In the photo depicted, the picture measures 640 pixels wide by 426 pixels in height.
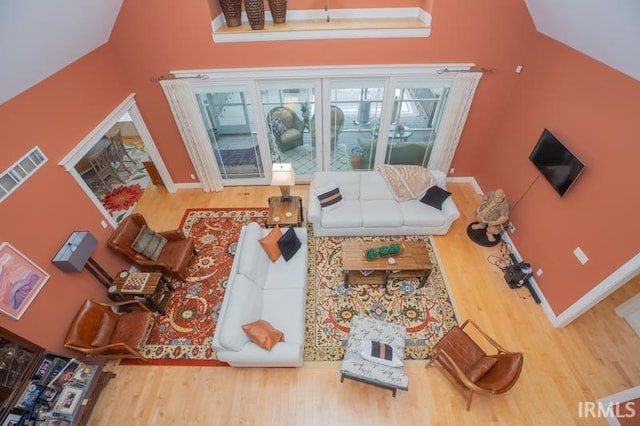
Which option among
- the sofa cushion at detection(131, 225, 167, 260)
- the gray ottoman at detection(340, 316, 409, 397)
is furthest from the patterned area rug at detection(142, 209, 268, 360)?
the gray ottoman at detection(340, 316, 409, 397)

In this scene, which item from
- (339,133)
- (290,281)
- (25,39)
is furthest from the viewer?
(339,133)

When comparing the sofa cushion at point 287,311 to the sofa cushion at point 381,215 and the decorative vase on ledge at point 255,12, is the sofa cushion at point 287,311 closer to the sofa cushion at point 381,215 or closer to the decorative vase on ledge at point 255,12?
the sofa cushion at point 381,215

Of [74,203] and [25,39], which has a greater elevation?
[25,39]

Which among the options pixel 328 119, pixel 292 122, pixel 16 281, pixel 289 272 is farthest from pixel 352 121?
pixel 16 281

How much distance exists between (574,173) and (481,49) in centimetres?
244

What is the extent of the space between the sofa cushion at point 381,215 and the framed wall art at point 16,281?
4528 mm

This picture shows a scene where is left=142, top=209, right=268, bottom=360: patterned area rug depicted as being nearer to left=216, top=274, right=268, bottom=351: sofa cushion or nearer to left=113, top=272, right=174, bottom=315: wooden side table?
left=113, top=272, right=174, bottom=315: wooden side table

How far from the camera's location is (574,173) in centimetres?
383

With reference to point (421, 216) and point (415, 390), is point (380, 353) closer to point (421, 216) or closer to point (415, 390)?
point (415, 390)

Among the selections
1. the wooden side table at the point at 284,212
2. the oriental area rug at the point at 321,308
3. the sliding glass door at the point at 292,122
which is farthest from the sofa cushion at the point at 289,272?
the sliding glass door at the point at 292,122

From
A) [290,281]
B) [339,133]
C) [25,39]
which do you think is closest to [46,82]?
[25,39]

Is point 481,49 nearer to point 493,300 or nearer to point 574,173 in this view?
point 574,173

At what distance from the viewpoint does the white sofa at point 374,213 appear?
17.0 feet

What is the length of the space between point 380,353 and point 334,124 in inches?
165
